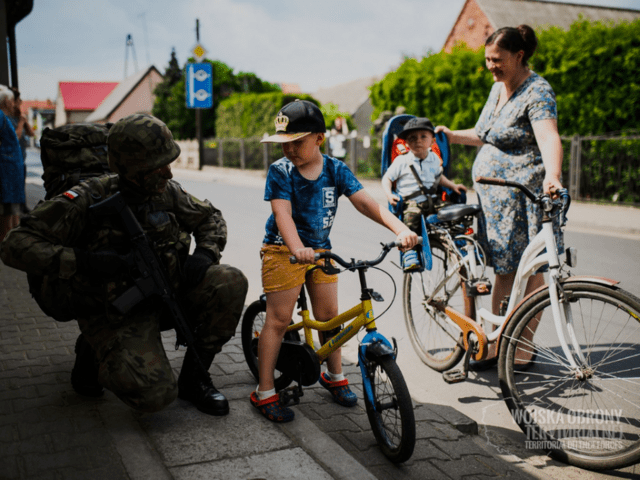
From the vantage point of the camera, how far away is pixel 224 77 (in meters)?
48.0

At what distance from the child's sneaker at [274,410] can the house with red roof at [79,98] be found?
298 feet

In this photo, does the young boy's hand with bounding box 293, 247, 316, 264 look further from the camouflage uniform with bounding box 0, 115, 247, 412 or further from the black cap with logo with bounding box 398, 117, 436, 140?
the black cap with logo with bounding box 398, 117, 436, 140

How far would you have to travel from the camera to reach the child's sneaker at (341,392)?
3.65 meters

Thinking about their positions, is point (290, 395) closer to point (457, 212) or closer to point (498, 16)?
point (457, 212)

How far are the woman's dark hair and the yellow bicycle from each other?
1.66 m

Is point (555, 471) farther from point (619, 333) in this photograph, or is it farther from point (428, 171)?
point (428, 171)

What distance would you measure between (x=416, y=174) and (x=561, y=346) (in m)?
1.65

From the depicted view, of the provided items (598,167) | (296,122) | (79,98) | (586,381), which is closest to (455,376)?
(586,381)

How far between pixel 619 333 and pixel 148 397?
2.40 metres

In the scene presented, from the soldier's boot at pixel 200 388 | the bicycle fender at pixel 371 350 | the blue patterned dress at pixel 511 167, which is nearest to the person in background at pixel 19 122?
the soldier's boot at pixel 200 388

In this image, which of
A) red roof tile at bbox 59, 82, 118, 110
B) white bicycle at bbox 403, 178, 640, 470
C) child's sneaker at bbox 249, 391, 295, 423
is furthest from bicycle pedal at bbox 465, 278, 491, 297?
red roof tile at bbox 59, 82, 118, 110

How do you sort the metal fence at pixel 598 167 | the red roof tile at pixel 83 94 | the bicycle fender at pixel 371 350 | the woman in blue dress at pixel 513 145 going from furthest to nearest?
the red roof tile at pixel 83 94 → the metal fence at pixel 598 167 → the woman in blue dress at pixel 513 145 → the bicycle fender at pixel 371 350

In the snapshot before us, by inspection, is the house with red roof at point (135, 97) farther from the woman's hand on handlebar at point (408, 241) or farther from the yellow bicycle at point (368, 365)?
the woman's hand on handlebar at point (408, 241)

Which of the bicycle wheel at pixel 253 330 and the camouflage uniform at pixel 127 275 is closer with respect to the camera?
the camouflage uniform at pixel 127 275
